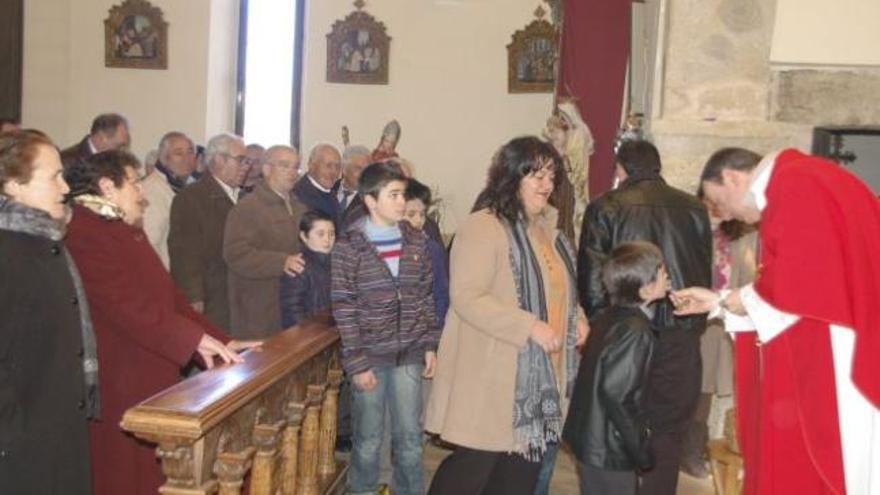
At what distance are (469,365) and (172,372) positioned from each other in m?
0.98

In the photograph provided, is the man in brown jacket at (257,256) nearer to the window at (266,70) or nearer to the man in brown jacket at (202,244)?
the man in brown jacket at (202,244)

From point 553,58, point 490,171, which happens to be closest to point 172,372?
point 490,171

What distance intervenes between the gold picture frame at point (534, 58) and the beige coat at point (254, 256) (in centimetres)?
508

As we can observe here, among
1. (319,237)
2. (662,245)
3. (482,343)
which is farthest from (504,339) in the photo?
(319,237)

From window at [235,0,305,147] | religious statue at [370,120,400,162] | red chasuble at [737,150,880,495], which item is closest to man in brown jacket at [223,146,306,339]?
red chasuble at [737,150,880,495]

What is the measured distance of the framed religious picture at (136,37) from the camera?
30.2 ft

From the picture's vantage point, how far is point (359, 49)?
9305 millimetres

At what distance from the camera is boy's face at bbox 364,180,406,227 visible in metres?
3.43

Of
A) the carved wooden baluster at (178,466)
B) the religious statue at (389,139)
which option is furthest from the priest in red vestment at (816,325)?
the religious statue at (389,139)

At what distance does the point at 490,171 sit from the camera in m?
3.25

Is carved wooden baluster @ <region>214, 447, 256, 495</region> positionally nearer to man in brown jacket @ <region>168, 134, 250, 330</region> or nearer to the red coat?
the red coat

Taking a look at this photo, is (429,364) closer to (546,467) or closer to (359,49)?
(546,467)

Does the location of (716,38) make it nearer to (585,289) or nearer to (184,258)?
(585,289)

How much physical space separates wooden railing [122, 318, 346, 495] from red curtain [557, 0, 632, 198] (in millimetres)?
3668
